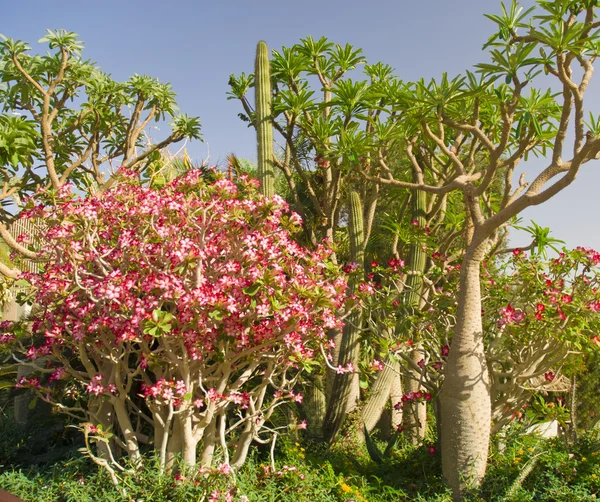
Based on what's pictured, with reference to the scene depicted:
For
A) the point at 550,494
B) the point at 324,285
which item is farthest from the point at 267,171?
the point at 550,494

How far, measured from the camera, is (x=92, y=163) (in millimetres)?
7895

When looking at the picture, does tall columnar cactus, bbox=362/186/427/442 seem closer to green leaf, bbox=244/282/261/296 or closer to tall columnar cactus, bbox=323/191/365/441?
tall columnar cactus, bbox=323/191/365/441

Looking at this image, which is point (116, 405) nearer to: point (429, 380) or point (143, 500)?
point (143, 500)

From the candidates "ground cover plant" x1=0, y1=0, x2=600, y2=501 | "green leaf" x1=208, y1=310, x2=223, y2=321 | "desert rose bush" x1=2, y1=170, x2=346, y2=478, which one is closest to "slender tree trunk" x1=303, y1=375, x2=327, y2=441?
"ground cover plant" x1=0, y1=0, x2=600, y2=501

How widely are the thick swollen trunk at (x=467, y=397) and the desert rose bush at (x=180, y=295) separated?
1203mm

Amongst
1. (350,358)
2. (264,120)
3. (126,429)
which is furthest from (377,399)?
(264,120)

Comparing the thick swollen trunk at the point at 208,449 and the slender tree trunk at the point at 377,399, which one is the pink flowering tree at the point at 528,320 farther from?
the thick swollen trunk at the point at 208,449

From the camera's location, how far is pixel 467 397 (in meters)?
5.09

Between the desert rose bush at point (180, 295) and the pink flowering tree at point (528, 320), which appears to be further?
the pink flowering tree at point (528, 320)

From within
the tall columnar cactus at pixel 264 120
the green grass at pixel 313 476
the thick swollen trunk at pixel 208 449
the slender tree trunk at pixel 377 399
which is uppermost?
the tall columnar cactus at pixel 264 120

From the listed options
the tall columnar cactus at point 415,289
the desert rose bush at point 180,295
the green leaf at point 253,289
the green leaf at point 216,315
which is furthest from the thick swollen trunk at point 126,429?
the tall columnar cactus at point 415,289

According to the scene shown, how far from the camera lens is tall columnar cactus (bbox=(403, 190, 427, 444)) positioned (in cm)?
673

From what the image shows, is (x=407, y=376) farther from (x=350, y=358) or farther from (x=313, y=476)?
(x=313, y=476)

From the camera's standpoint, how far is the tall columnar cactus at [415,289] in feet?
22.1
